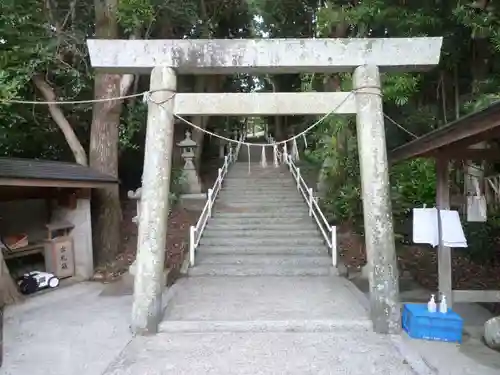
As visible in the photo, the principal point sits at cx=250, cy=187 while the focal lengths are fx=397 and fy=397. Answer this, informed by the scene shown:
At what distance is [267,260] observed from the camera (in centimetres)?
822

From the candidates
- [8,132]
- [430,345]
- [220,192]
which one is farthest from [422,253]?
[8,132]

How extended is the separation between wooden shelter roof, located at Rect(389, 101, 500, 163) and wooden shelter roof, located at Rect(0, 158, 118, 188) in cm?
543

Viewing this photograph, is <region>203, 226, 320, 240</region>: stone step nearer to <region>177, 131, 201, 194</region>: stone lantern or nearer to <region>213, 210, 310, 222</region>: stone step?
<region>213, 210, 310, 222</region>: stone step

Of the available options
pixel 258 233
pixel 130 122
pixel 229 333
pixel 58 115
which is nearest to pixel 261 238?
pixel 258 233

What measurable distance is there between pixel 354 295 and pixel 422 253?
3.81 meters

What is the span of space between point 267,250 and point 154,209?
4.20 meters

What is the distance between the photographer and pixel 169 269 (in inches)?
316

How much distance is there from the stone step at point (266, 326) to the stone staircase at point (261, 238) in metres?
2.82

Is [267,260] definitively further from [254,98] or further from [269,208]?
[254,98]

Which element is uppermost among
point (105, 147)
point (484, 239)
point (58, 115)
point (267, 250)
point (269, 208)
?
point (58, 115)

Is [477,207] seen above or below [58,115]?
below

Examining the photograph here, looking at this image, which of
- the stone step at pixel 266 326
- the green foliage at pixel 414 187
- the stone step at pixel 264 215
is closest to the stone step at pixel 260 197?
the stone step at pixel 264 215

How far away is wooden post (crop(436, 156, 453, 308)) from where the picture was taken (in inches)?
196

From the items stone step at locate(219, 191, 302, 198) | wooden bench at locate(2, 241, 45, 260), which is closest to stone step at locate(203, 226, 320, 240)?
stone step at locate(219, 191, 302, 198)
